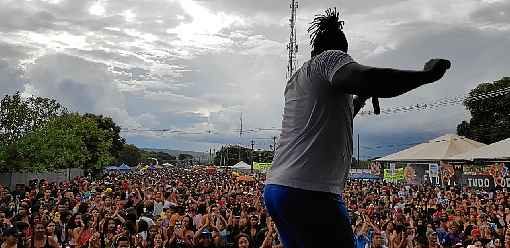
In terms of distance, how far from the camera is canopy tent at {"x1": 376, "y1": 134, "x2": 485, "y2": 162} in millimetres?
29984

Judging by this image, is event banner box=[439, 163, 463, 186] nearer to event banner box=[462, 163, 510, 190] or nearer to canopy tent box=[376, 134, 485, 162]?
event banner box=[462, 163, 510, 190]

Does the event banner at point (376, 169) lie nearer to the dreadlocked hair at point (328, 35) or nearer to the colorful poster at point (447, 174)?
the colorful poster at point (447, 174)

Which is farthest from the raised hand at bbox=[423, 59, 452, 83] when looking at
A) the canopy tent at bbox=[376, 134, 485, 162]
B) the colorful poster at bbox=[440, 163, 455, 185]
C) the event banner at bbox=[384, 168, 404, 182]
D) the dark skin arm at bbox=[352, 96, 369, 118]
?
the event banner at bbox=[384, 168, 404, 182]

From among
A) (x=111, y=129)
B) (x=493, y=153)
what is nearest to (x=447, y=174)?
(x=493, y=153)

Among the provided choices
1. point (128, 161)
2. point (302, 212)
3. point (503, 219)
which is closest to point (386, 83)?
point (302, 212)

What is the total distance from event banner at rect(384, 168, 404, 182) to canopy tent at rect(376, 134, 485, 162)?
2.09ft

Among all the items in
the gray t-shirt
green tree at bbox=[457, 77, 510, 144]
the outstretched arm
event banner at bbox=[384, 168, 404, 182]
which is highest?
green tree at bbox=[457, 77, 510, 144]

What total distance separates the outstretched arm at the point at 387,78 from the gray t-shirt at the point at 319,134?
0.16 meters

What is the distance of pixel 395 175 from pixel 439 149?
10.6ft

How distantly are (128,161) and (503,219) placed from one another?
387 feet

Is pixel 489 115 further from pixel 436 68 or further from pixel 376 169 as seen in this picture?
pixel 436 68

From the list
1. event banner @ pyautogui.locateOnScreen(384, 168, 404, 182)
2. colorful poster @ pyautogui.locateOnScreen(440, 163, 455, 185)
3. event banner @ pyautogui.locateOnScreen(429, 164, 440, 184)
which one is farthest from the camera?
event banner @ pyautogui.locateOnScreen(384, 168, 404, 182)

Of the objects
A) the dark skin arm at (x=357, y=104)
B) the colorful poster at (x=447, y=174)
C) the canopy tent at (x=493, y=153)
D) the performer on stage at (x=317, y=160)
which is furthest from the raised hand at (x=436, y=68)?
the colorful poster at (x=447, y=174)

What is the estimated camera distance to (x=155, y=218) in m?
13.6
